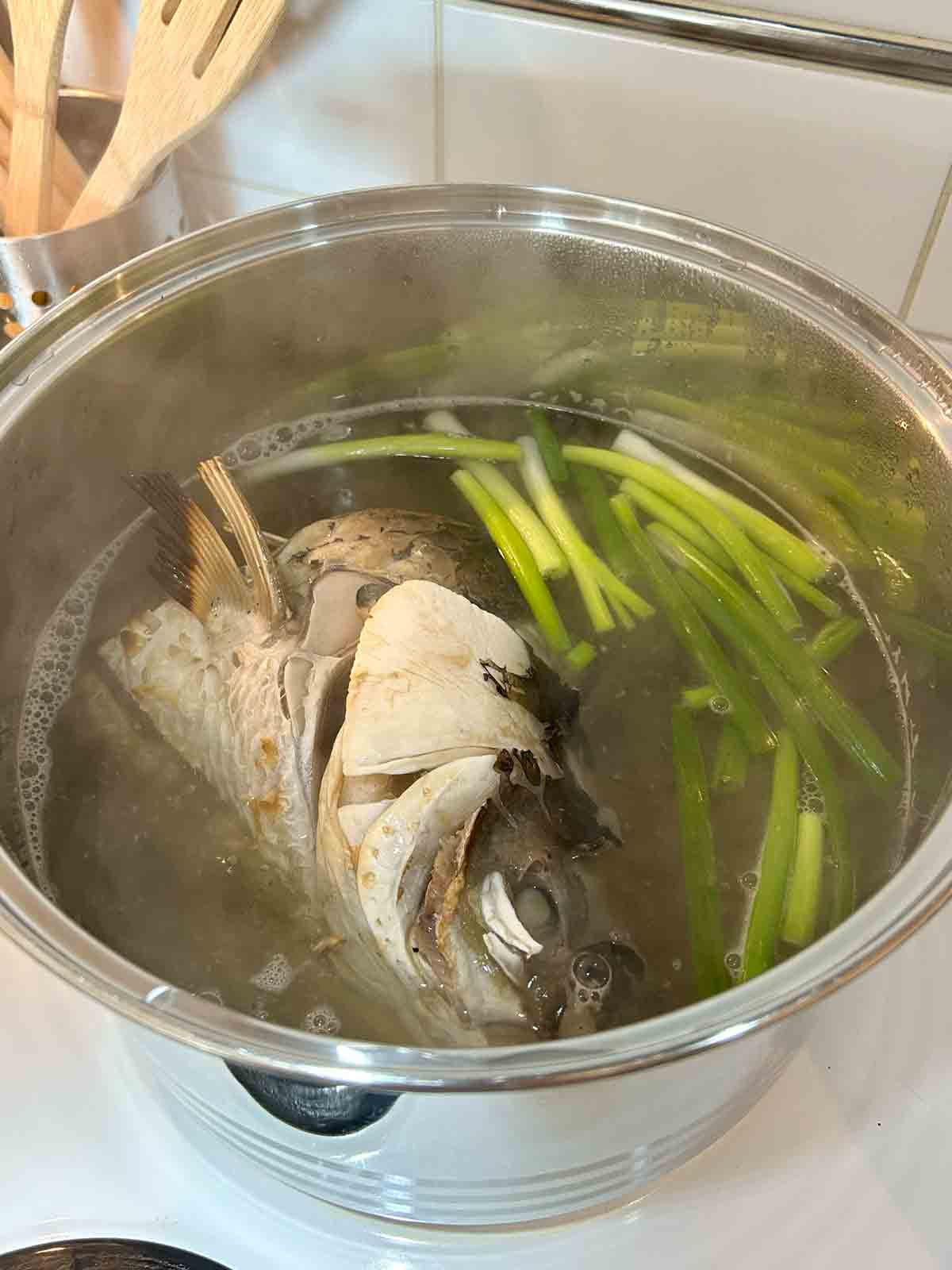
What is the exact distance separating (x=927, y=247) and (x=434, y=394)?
1.69ft

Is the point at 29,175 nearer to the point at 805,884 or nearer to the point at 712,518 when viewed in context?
the point at 712,518

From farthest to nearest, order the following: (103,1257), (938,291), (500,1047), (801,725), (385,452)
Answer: (385,452) → (938,291) → (801,725) → (103,1257) → (500,1047)

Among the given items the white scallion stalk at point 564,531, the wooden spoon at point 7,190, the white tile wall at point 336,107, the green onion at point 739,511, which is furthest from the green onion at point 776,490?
the wooden spoon at point 7,190

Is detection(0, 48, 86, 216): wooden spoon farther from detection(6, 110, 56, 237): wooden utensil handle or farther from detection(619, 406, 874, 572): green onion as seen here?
detection(619, 406, 874, 572): green onion

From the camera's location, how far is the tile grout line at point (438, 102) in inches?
41.2

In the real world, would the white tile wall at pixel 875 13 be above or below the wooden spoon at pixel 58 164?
below

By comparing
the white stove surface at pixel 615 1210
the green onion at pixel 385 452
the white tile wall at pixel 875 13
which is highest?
the green onion at pixel 385 452

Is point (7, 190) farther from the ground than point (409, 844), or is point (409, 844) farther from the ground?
point (7, 190)

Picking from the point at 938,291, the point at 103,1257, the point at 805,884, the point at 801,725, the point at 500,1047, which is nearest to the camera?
the point at 500,1047

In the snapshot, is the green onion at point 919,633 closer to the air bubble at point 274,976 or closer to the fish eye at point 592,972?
the fish eye at point 592,972

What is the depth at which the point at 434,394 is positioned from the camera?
3.98 feet

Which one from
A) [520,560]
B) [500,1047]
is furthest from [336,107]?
[500,1047]

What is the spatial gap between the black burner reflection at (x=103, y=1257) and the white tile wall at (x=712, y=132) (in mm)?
960

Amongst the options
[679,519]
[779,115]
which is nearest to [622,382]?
[679,519]
